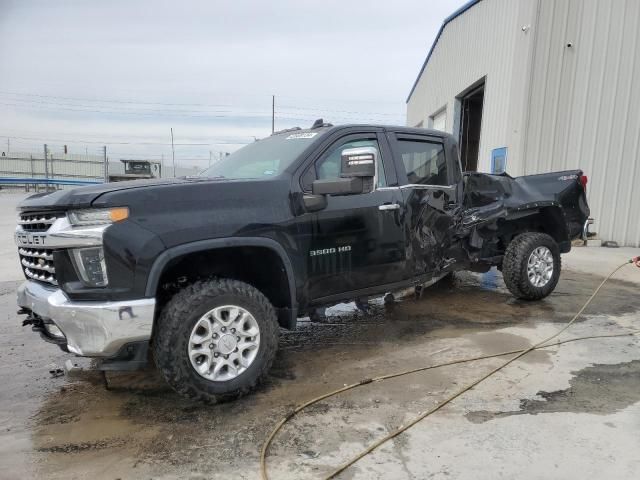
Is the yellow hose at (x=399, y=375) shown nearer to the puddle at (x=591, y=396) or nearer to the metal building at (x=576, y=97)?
the puddle at (x=591, y=396)

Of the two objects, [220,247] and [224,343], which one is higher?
[220,247]

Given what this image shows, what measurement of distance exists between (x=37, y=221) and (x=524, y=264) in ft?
16.0

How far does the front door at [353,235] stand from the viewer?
3.73 m

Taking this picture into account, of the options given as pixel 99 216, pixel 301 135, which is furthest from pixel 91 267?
pixel 301 135

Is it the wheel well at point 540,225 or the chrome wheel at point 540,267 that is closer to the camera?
the chrome wheel at point 540,267

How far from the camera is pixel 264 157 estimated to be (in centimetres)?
420

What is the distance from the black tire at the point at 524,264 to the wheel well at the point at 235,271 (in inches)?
127

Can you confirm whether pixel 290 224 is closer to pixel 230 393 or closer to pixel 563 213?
pixel 230 393

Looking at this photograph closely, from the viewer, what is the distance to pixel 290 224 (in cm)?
354

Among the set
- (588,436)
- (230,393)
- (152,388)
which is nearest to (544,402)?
(588,436)

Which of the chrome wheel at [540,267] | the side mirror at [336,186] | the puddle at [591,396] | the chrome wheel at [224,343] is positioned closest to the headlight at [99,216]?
the chrome wheel at [224,343]

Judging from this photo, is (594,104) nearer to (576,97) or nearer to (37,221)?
(576,97)

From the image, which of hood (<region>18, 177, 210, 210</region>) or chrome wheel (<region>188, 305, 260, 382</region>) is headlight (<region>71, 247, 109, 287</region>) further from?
chrome wheel (<region>188, 305, 260, 382</region>)

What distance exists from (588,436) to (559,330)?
2200mm
